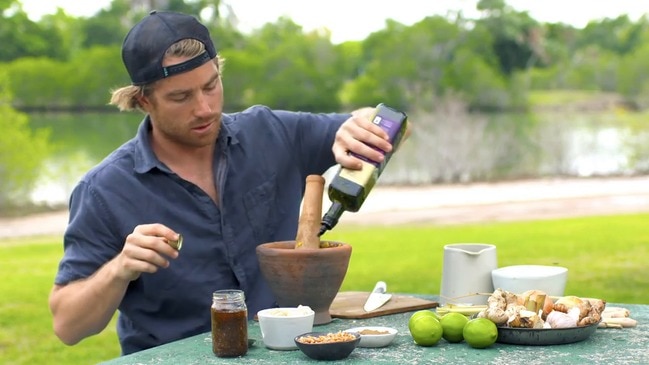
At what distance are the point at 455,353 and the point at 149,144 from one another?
4.29 ft

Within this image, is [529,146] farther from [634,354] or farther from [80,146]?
[634,354]

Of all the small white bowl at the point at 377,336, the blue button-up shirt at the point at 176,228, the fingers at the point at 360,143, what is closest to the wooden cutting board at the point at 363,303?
the blue button-up shirt at the point at 176,228

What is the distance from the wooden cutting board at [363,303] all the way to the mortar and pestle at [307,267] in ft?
0.41

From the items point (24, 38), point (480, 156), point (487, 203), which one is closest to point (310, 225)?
point (487, 203)

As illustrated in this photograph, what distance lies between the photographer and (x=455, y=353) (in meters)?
2.53

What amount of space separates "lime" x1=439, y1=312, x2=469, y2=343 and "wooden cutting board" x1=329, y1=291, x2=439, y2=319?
1.51ft

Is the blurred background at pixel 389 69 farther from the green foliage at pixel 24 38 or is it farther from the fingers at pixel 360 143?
the fingers at pixel 360 143

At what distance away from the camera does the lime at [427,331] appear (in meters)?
2.58

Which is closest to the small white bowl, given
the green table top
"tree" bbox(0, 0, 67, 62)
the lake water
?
the green table top

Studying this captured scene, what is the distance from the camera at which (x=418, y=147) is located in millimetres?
23500

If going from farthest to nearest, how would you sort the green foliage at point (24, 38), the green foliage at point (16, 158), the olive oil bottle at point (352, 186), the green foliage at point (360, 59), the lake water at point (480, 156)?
the green foliage at point (24, 38) < the green foliage at point (360, 59) < the lake water at point (480, 156) < the green foliage at point (16, 158) < the olive oil bottle at point (352, 186)

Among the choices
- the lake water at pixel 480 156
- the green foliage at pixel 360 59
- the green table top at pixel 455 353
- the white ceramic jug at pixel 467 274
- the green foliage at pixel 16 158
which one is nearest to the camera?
the green table top at pixel 455 353

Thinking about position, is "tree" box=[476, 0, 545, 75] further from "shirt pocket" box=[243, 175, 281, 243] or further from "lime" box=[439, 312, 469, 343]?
"lime" box=[439, 312, 469, 343]

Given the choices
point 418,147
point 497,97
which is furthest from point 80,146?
point 497,97
